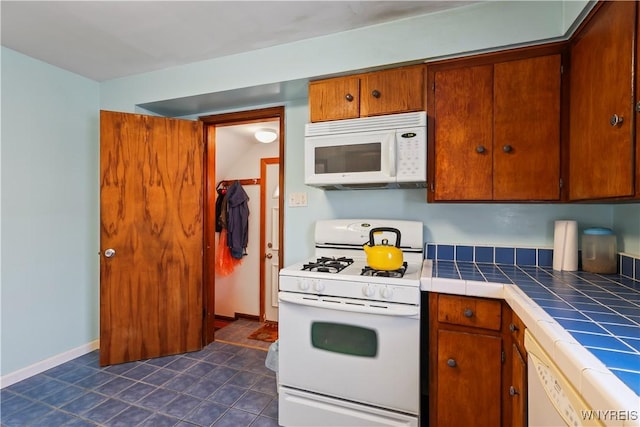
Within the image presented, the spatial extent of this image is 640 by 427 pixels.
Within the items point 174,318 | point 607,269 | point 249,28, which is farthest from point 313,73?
point 174,318

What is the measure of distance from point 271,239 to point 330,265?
179 cm

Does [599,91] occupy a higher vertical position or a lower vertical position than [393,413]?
higher

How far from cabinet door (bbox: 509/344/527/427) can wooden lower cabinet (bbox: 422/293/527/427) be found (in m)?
0.02

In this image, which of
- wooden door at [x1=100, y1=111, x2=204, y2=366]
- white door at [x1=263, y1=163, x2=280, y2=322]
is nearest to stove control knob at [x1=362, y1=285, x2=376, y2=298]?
wooden door at [x1=100, y1=111, x2=204, y2=366]

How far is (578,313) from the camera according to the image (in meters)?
0.95

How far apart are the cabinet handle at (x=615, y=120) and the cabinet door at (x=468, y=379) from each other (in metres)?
0.97

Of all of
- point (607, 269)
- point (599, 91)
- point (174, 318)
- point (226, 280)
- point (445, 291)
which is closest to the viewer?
point (599, 91)

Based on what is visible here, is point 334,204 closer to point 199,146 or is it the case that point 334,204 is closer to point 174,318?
point 199,146

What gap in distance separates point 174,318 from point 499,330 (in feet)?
7.64

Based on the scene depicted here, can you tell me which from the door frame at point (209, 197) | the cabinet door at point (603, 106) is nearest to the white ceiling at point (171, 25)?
the door frame at point (209, 197)

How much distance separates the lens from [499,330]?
4.36 feet

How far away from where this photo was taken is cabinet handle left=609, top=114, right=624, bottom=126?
3.57 ft

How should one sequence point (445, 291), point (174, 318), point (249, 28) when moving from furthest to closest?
1. point (174, 318)
2. point (249, 28)
3. point (445, 291)

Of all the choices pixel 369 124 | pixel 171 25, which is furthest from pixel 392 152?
pixel 171 25
